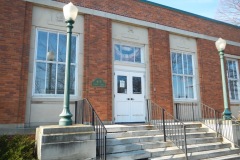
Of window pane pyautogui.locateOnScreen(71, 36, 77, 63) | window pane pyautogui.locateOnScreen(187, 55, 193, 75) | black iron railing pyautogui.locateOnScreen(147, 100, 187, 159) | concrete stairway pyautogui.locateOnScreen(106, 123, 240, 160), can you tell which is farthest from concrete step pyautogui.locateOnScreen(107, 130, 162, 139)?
window pane pyautogui.locateOnScreen(187, 55, 193, 75)

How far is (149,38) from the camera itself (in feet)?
34.1

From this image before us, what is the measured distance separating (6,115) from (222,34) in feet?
39.9

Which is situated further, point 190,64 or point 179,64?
point 190,64

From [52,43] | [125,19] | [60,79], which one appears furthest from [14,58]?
[125,19]

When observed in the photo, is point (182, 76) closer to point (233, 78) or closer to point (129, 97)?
point (129, 97)

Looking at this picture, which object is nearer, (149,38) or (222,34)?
(149,38)

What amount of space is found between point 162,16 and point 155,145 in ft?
22.0

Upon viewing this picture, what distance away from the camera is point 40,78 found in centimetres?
795

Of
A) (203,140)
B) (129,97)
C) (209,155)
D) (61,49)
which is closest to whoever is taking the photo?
(209,155)

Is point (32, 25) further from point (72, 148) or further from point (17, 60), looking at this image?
point (72, 148)

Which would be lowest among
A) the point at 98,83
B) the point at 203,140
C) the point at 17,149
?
the point at 203,140

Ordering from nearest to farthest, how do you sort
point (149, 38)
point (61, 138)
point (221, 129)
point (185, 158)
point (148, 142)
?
1. point (61, 138)
2. point (185, 158)
3. point (148, 142)
4. point (221, 129)
5. point (149, 38)

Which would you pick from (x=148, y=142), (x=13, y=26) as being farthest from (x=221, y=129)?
(x=13, y=26)

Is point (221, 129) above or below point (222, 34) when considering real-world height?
below
